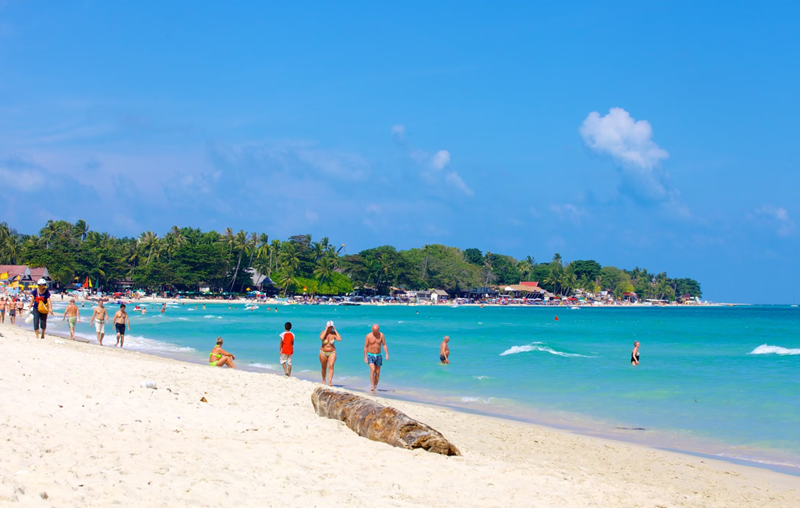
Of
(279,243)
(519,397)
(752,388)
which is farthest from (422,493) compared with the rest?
(279,243)

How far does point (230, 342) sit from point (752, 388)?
2237 cm

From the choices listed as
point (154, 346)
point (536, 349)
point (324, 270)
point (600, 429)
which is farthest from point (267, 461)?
point (324, 270)

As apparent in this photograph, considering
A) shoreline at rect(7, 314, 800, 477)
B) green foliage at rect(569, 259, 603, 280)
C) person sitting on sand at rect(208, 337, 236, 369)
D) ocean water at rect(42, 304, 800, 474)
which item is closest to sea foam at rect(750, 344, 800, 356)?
ocean water at rect(42, 304, 800, 474)

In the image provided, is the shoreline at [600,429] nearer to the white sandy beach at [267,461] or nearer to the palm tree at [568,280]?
the white sandy beach at [267,461]

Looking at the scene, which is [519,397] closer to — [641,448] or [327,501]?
[641,448]

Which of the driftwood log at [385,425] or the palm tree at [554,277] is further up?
the palm tree at [554,277]

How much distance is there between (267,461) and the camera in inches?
245

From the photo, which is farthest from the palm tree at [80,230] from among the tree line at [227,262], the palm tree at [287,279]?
the palm tree at [287,279]

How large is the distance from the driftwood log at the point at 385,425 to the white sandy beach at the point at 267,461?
18 centimetres

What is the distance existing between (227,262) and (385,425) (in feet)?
312

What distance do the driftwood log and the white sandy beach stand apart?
18 cm

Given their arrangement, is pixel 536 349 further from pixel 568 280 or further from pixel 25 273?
pixel 568 280

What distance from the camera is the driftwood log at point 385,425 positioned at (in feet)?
24.1

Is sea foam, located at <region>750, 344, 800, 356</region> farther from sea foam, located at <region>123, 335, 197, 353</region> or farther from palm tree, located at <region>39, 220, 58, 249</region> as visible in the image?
palm tree, located at <region>39, 220, 58, 249</region>
